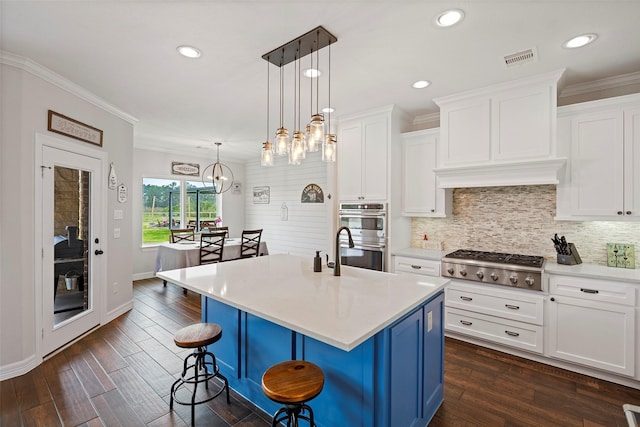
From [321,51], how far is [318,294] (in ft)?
6.31

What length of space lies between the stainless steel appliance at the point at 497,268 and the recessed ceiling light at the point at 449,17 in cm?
223

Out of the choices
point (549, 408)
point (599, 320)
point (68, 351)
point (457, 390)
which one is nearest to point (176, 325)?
point (68, 351)

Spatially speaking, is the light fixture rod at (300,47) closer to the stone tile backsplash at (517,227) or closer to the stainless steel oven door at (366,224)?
the stainless steel oven door at (366,224)

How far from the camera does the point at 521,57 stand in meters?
2.43

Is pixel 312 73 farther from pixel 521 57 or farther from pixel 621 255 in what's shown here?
pixel 621 255

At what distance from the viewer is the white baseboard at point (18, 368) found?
248cm

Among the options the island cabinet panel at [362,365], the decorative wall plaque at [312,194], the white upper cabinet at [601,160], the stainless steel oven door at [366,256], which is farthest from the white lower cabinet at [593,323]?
the decorative wall plaque at [312,194]

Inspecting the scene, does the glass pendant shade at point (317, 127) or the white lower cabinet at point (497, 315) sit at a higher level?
the glass pendant shade at point (317, 127)

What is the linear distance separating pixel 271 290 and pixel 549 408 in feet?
7.39

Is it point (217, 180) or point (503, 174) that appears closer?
point (503, 174)

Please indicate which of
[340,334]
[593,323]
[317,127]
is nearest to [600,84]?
[593,323]

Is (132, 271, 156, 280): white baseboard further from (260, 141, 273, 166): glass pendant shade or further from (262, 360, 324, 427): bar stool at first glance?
(262, 360, 324, 427): bar stool

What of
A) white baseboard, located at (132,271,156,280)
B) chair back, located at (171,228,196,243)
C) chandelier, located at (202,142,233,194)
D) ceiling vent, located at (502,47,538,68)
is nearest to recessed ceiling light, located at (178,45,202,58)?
ceiling vent, located at (502,47,538,68)

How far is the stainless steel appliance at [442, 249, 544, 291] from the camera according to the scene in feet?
9.09
